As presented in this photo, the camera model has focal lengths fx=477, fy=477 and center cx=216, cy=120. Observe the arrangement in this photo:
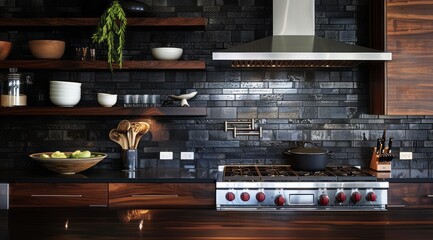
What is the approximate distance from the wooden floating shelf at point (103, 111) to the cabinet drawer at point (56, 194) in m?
0.66

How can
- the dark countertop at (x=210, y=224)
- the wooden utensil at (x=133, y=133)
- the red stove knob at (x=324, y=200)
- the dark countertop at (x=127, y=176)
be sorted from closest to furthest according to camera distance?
the dark countertop at (x=210, y=224) < the red stove knob at (x=324, y=200) < the dark countertop at (x=127, y=176) < the wooden utensil at (x=133, y=133)

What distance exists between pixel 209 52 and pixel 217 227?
8.93 feet

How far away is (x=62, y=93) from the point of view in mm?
3988

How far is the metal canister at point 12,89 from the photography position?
4.03 metres

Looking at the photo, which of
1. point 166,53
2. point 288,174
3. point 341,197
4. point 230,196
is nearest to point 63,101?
point 166,53

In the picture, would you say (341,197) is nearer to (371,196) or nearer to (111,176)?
(371,196)

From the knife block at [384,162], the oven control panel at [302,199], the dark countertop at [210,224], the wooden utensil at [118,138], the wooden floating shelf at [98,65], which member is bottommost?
the oven control panel at [302,199]

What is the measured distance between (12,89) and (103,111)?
82cm

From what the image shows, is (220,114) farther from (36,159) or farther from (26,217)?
(26,217)

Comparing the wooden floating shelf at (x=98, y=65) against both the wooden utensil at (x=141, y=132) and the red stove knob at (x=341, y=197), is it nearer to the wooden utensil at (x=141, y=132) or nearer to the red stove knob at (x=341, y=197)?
the wooden utensil at (x=141, y=132)

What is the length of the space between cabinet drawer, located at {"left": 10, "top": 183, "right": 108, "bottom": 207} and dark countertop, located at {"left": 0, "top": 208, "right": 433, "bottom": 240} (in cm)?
146

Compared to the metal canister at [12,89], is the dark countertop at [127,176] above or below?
below

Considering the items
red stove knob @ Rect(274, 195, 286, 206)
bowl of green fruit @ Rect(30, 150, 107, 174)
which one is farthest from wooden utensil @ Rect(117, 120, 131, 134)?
red stove knob @ Rect(274, 195, 286, 206)

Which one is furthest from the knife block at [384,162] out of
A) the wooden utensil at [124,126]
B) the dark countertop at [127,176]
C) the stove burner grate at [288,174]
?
the wooden utensil at [124,126]
